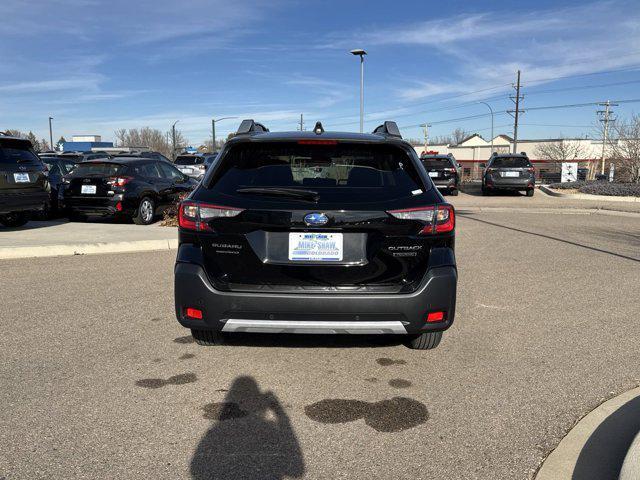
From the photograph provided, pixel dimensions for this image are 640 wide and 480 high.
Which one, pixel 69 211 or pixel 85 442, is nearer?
pixel 85 442

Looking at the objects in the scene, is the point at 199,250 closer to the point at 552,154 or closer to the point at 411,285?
the point at 411,285

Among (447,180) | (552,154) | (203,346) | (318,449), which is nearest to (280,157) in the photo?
(203,346)

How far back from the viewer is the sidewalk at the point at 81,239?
27.9 feet

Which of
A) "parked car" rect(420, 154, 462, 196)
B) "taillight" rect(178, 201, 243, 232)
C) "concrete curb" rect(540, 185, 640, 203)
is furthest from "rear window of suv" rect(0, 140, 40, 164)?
"concrete curb" rect(540, 185, 640, 203)

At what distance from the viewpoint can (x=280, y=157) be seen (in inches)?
153

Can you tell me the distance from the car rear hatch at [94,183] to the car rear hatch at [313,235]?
8.34 m

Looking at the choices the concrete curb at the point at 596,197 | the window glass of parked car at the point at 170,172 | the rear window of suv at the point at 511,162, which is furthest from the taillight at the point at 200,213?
the concrete curb at the point at 596,197

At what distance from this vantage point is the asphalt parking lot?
2820 mm

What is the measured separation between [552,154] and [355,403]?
84.5m

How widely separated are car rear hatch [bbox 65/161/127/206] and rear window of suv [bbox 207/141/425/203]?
8.23m

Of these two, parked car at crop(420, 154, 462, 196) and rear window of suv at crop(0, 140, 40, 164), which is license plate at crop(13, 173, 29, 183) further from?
parked car at crop(420, 154, 462, 196)

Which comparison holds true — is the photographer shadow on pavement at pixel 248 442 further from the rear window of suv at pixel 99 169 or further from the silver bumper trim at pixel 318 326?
the rear window of suv at pixel 99 169

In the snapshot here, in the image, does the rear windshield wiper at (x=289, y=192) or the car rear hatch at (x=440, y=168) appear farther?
the car rear hatch at (x=440, y=168)

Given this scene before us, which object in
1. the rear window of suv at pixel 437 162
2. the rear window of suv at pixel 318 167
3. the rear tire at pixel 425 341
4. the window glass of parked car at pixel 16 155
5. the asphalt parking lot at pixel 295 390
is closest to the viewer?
the asphalt parking lot at pixel 295 390
